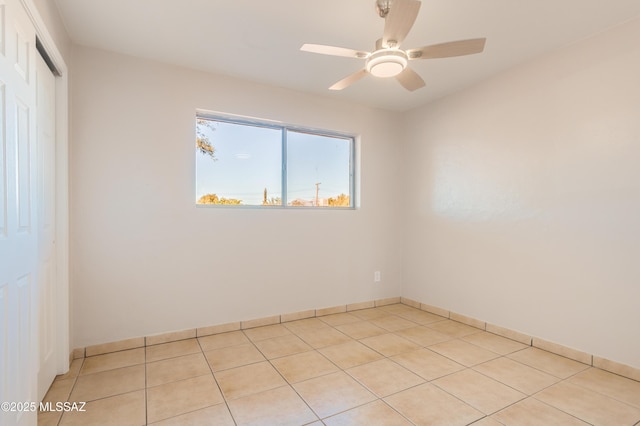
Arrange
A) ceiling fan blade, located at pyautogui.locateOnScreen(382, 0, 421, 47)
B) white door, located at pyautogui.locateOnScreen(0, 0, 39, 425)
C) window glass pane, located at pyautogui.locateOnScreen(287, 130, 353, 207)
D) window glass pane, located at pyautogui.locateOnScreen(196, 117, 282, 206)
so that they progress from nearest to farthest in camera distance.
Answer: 1. white door, located at pyautogui.locateOnScreen(0, 0, 39, 425)
2. ceiling fan blade, located at pyautogui.locateOnScreen(382, 0, 421, 47)
3. window glass pane, located at pyautogui.locateOnScreen(196, 117, 282, 206)
4. window glass pane, located at pyautogui.locateOnScreen(287, 130, 353, 207)

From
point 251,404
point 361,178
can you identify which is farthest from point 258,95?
point 251,404

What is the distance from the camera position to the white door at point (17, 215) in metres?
1.27

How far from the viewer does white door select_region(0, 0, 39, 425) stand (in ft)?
4.18

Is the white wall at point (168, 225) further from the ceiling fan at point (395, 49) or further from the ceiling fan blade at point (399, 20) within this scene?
the ceiling fan blade at point (399, 20)

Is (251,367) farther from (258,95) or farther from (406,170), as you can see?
(406,170)

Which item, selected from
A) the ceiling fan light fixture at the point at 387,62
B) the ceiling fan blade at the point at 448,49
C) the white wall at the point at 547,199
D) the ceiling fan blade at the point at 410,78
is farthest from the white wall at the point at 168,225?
the ceiling fan blade at the point at 448,49

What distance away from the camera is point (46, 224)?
204 centimetres

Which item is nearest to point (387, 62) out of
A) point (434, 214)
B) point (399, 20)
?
point (399, 20)

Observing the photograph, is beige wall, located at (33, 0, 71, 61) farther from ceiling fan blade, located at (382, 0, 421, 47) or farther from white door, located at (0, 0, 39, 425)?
ceiling fan blade, located at (382, 0, 421, 47)

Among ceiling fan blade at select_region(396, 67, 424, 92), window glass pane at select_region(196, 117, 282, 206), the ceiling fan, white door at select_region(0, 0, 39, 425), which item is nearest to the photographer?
white door at select_region(0, 0, 39, 425)

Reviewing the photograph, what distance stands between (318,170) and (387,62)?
6.63 feet

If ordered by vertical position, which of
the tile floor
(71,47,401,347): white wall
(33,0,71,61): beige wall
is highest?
(33,0,71,61): beige wall

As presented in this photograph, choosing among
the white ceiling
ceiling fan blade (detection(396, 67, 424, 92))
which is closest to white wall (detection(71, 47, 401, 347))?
the white ceiling

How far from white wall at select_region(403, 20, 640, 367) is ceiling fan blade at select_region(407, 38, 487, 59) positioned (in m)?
1.31
